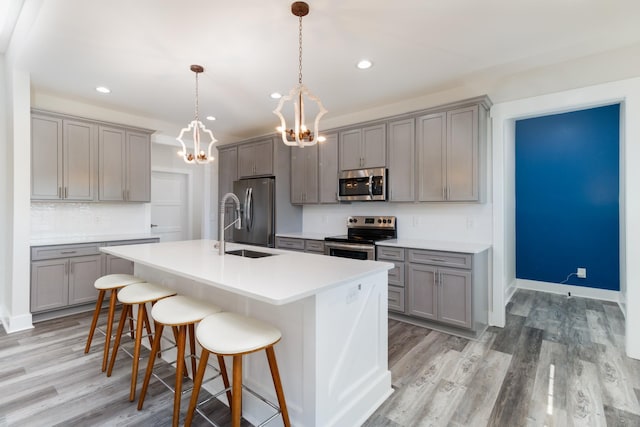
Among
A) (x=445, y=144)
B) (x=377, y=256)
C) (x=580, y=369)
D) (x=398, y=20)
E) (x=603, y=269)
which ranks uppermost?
(x=398, y=20)

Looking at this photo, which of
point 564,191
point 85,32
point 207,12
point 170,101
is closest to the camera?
point 207,12

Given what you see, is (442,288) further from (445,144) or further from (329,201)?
(329,201)

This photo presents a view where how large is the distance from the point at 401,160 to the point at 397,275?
1341mm

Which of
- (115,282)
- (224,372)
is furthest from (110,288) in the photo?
(224,372)

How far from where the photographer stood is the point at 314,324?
59.9 inches

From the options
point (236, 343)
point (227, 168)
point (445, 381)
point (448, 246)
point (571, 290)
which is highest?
point (227, 168)

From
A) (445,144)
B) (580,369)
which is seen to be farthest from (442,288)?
(445,144)

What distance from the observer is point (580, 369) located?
7.82 feet

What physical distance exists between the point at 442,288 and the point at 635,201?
5.54ft

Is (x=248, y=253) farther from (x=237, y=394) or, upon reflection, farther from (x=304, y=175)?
(x=304, y=175)

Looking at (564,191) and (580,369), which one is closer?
(580,369)

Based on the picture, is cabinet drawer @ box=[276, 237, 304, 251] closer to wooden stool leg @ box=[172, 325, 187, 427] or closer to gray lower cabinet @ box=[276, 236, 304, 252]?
gray lower cabinet @ box=[276, 236, 304, 252]

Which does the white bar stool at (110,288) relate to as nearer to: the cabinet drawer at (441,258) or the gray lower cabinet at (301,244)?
the gray lower cabinet at (301,244)

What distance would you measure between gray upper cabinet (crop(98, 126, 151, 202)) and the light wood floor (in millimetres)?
1682
